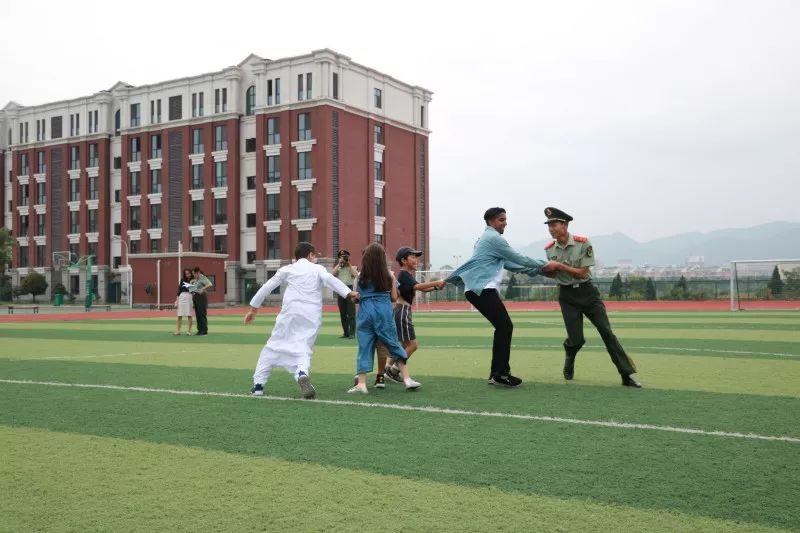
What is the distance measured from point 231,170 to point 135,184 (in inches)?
439

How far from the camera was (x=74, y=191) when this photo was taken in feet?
240

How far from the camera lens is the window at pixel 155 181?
67.2m

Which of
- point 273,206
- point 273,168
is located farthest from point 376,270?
point 273,168

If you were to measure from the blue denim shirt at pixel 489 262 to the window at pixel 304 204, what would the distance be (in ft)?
166

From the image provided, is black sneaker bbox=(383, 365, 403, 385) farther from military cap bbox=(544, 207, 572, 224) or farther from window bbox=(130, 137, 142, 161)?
window bbox=(130, 137, 142, 161)

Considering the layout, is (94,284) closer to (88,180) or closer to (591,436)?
(88,180)

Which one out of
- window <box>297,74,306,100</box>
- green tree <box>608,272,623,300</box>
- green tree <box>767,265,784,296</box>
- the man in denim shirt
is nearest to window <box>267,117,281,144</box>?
window <box>297,74,306,100</box>

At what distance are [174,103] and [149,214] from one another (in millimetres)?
9855

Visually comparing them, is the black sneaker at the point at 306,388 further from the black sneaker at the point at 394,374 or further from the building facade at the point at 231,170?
the building facade at the point at 231,170

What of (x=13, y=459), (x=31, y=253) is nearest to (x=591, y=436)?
(x=13, y=459)

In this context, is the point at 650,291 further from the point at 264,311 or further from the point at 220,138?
the point at 220,138

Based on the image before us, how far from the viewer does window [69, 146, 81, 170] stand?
72625mm

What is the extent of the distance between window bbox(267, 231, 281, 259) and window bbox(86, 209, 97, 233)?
20.4 metres

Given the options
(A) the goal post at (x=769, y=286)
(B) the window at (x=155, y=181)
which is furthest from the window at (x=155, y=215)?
(A) the goal post at (x=769, y=286)
